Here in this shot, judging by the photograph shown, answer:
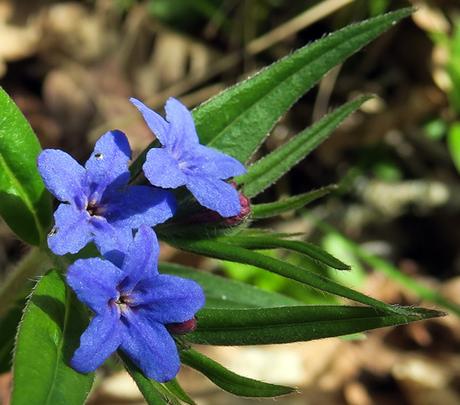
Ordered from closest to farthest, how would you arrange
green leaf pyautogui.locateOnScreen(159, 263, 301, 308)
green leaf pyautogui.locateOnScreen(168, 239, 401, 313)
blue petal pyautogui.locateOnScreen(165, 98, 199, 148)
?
green leaf pyautogui.locateOnScreen(168, 239, 401, 313), blue petal pyautogui.locateOnScreen(165, 98, 199, 148), green leaf pyautogui.locateOnScreen(159, 263, 301, 308)

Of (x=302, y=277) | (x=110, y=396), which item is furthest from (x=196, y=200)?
(x=110, y=396)

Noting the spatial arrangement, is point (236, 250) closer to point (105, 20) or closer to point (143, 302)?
point (143, 302)

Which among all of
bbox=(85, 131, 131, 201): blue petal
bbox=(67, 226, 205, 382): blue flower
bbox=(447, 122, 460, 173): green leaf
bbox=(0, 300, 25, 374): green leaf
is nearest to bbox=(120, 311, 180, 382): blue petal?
bbox=(67, 226, 205, 382): blue flower

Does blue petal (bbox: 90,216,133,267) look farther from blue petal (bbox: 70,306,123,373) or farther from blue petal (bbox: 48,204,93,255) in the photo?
blue petal (bbox: 70,306,123,373)

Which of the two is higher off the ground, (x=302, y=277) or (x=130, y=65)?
(x=130, y=65)

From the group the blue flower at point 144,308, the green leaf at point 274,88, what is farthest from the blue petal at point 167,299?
the green leaf at point 274,88

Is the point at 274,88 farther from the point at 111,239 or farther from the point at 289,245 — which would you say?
the point at 111,239

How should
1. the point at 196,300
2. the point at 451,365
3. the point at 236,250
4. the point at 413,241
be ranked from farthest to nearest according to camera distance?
the point at 413,241 < the point at 451,365 < the point at 236,250 < the point at 196,300

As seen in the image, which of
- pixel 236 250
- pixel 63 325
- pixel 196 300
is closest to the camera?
pixel 196 300
